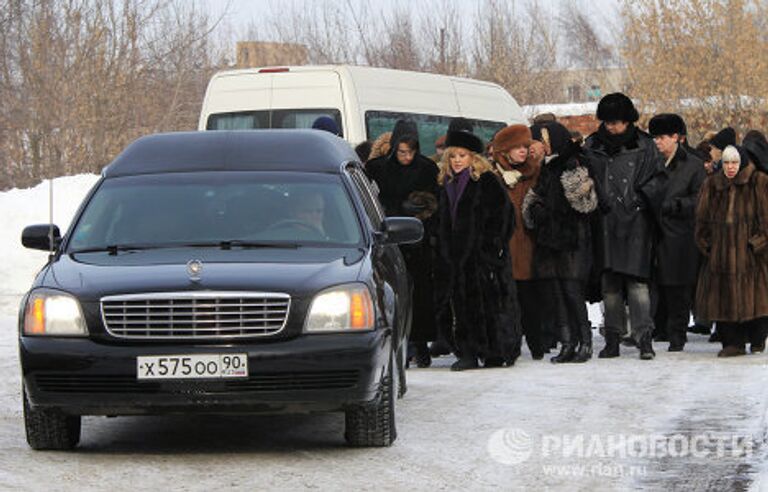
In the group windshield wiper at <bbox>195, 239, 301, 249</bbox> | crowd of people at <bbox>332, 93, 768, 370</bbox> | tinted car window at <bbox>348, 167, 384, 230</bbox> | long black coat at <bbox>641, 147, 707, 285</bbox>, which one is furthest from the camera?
long black coat at <bbox>641, 147, 707, 285</bbox>

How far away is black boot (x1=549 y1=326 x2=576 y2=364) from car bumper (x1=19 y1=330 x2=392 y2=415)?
5935mm

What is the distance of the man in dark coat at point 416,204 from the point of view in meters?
15.0

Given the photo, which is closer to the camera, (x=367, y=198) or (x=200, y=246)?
(x=200, y=246)

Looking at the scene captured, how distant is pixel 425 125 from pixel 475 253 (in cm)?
633

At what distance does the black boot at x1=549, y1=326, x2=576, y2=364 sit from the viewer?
15109 millimetres

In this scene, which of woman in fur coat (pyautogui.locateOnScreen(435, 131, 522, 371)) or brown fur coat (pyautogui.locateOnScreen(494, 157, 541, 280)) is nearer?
woman in fur coat (pyautogui.locateOnScreen(435, 131, 522, 371))

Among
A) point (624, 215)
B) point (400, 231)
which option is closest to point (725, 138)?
point (624, 215)

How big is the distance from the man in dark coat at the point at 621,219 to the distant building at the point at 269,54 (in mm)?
44597

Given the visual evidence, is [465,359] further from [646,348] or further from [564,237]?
[646,348]

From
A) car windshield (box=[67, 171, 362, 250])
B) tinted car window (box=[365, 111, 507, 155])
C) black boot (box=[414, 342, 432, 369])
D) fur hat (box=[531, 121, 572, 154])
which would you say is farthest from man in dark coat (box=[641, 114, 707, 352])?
car windshield (box=[67, 171, 362, 250])

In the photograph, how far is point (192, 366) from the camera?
9.23 meters

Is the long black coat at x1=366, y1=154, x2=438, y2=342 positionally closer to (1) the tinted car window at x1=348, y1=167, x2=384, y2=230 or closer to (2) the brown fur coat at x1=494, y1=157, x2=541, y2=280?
(2) the brown fur coat at x1=494, y1=157, x2=541, y2=280

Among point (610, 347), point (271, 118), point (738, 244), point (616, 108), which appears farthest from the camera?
point (271, 118)

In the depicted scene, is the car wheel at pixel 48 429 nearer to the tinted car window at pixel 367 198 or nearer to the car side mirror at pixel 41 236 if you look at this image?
the car side mirror at pixel 41 236
